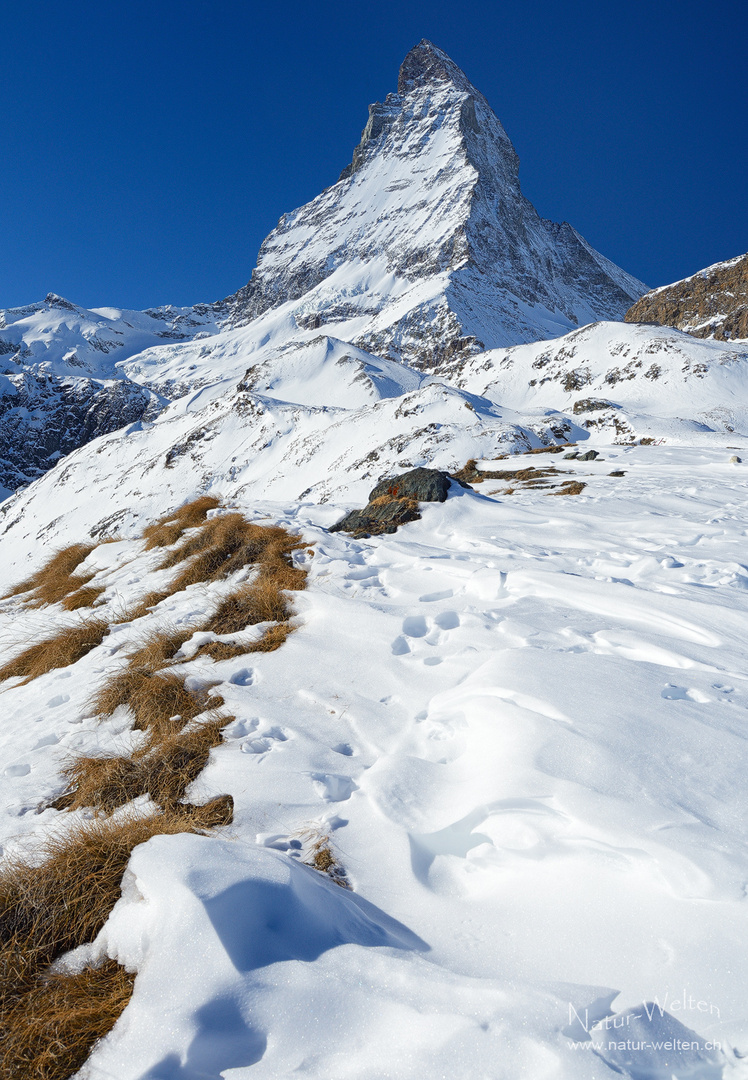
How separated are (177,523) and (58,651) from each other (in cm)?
344

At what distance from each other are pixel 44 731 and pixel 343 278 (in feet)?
501

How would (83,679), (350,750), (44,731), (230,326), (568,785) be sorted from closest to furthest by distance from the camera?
(568,785) → (350,750) → (44,731) → (83,679) → (230,326)

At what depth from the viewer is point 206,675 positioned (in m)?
3.46

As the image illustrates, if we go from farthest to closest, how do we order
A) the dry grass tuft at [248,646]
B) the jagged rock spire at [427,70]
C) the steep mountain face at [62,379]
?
the jagged rock spire at [427,70]
the steep mountain face at [62,379]
the dry grass tuft at [248,646]

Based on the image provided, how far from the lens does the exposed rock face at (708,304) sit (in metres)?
67.5

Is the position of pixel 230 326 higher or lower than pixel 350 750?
higher

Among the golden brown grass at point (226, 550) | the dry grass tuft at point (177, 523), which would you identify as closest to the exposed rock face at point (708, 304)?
the dry grass tuft at point (177, 523)

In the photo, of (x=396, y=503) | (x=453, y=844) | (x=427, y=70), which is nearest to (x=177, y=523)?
(x=396, y=503)

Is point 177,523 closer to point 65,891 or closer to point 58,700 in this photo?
point 58,700

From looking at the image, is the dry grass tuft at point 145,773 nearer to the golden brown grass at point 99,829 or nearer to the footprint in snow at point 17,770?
the golden brown grass at point 99,829

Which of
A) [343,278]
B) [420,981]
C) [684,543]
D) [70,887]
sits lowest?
[420,981]

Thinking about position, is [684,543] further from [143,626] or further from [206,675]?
[143,626]

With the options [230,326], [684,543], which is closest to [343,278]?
[230,326]

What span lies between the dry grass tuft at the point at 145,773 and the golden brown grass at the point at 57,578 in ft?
15.7
